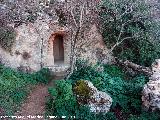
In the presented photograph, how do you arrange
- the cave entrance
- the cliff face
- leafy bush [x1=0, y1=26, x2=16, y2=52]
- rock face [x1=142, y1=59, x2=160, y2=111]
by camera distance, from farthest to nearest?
the cave entrance → the cliff face → leafy bush [x1=0, y1=26, x2=16, y2=52] → rock face [x1=142, y1=59, x2=160, y2=111]

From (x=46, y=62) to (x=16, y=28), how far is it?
2434mm

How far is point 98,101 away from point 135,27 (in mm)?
6193

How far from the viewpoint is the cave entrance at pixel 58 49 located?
63.6ft

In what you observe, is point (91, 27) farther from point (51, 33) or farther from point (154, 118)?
point (154, 118)

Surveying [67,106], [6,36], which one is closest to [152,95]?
[67,106]

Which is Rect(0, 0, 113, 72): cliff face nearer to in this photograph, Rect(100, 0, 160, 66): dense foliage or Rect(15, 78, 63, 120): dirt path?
Rect(100, 0, 160, 66): dense foliage

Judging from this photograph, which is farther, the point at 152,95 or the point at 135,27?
the point at 135,27

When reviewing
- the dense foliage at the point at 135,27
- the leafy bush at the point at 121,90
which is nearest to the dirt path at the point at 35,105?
the leafy bush at the point at 121,90

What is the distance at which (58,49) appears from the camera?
1953 cm

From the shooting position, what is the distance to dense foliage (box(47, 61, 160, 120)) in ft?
42.4

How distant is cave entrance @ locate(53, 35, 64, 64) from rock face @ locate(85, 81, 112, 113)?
672 cm

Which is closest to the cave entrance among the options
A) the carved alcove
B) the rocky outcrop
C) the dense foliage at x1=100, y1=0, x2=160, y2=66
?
the carved alcove

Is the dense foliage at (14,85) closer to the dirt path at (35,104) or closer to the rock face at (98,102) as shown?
the dirt path at (35,104)

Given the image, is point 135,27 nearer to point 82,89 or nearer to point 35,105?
point 82,89
